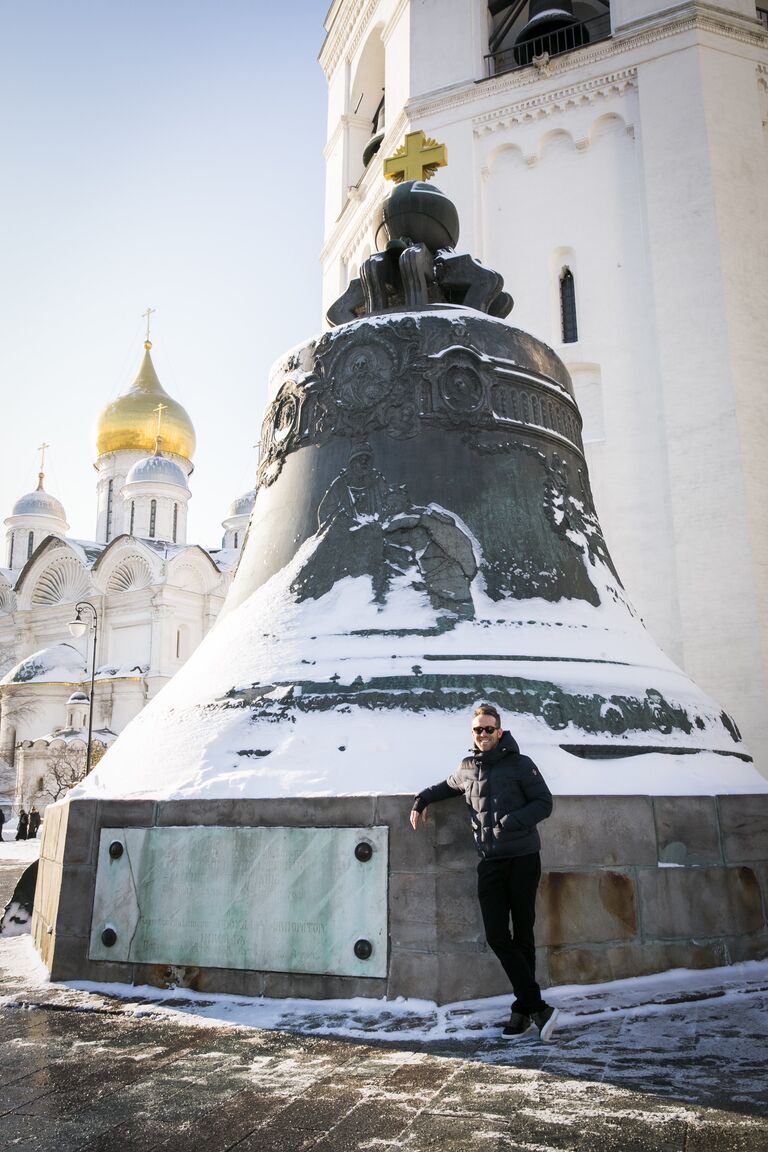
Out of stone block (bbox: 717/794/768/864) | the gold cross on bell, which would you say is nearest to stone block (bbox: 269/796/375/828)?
stone block (bbox: 717/794/768/864)

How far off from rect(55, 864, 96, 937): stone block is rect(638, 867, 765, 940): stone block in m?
1.92

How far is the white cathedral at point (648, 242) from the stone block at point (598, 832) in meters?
9.16

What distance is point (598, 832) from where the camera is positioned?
3.25 m

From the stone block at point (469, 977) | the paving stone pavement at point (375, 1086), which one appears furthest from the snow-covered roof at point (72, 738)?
the stone block at point (469, 977)

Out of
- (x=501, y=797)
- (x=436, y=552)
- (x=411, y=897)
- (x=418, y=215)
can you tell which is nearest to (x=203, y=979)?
(x=411, y=897)

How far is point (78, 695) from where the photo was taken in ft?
106

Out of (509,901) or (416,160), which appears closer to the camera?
(509,901)

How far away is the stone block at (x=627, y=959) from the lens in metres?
3.09

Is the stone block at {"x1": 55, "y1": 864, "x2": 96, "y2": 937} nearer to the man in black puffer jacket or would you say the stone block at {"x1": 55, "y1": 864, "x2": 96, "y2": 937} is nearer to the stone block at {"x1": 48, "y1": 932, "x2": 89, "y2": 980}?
the stone block at {"x1": 48, "y1": 932, "x2": 89, "y2": 980}

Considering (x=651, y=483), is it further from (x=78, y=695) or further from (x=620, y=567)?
(x=78, y=695)

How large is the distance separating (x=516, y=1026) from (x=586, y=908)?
58 centimetres

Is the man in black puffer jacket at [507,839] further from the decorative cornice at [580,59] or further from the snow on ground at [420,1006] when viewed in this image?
the decorative cornice at [580,59]

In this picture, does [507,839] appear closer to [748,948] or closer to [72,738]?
[748,948]

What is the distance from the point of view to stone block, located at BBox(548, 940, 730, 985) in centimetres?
309
